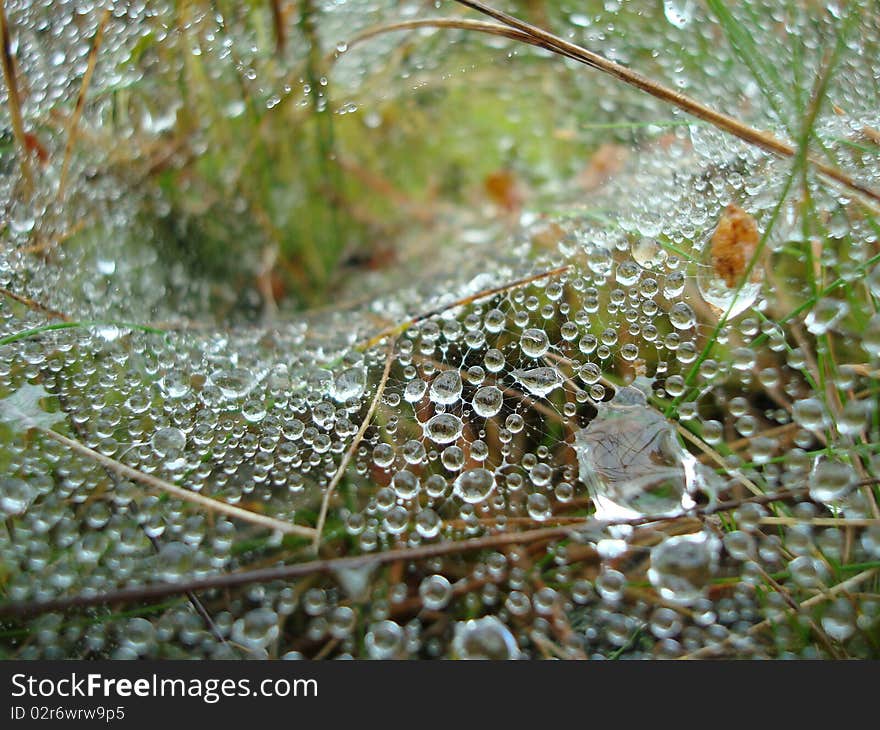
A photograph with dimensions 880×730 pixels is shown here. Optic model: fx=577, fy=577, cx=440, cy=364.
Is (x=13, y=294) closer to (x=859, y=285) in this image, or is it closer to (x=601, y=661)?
(x=601, y=661)

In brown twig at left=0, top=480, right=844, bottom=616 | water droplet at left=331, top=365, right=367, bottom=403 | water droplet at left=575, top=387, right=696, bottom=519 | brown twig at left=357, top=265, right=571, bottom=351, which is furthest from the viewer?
brown twig at left=357, top=265, right=571, bottom=351

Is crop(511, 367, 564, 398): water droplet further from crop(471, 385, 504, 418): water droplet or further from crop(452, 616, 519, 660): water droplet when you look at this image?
crop(452, 616, 519, 660): water droplet

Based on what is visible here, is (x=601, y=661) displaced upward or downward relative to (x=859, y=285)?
downward

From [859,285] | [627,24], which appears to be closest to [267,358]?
[859,285]

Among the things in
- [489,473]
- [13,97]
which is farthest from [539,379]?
[13,97]

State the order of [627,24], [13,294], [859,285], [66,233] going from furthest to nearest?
[627,24], [66,233], [13,294], [859,285]

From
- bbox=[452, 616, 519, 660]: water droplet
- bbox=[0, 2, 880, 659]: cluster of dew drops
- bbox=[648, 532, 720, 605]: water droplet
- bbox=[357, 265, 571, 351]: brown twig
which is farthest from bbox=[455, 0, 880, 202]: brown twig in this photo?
bbox=[452, 616, 519, 660]: water droplet

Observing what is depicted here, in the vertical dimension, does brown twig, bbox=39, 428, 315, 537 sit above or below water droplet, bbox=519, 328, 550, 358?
below
